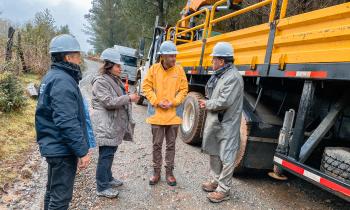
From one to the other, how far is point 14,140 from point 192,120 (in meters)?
3.07

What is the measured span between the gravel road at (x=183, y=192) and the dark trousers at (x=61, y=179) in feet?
3.05

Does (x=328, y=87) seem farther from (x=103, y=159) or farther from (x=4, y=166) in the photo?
(x=4, y=166)

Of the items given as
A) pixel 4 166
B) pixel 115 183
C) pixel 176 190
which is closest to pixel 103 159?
pixel 115 183

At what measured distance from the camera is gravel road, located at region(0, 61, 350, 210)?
3.71 metres

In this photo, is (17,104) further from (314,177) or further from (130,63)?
(130,63)

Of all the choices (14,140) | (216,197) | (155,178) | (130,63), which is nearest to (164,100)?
(155,178)

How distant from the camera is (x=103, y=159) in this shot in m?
3.70

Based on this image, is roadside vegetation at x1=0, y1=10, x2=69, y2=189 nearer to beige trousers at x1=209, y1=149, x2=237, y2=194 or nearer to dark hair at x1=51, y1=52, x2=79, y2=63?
dark hair at x1=51, y1=52, x2=79, y2=63

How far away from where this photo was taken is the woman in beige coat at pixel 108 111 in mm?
3578

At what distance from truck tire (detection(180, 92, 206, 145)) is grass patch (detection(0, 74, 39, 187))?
2699 mm

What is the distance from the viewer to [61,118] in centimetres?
244

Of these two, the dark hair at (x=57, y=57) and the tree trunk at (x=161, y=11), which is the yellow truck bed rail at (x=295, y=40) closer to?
the dark hair at (x=57, y=57)

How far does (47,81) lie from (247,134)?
8.23 ft

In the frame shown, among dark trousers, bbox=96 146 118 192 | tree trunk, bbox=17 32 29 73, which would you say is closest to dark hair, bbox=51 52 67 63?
dark trousers, bbox=96 146 118 192
